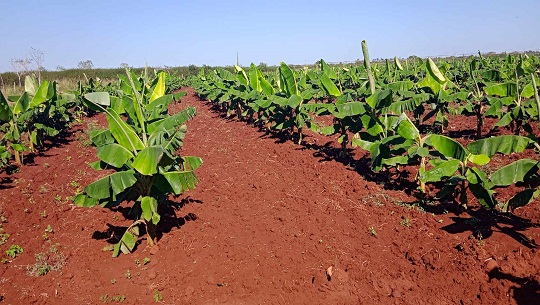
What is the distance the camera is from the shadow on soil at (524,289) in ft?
13.5

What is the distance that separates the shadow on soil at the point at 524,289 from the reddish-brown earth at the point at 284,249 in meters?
0.01

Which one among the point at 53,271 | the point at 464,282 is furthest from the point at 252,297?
the point at 53,271

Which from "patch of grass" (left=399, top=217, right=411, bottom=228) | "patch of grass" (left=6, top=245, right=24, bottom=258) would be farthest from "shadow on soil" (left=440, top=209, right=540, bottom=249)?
"patch of grass" (left=6, top=245, right=24, bottom=258)

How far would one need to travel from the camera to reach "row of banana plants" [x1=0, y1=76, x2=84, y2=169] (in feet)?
32.1

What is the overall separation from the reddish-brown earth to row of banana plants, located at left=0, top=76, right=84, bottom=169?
2137 millimetres

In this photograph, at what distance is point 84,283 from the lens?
5066 mm

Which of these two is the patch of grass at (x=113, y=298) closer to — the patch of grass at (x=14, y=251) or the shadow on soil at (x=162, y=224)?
the shadow on soil at (x=162, y=224)

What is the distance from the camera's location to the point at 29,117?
1040cm

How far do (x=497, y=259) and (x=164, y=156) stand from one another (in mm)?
4573

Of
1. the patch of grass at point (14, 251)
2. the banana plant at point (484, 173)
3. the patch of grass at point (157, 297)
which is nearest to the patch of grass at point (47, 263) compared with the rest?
the patch of grass at point (14, 251)

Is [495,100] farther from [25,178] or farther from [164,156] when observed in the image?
[25,178]

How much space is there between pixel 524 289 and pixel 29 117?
11788 millimetres

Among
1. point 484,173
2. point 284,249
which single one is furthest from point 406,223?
point 284,249

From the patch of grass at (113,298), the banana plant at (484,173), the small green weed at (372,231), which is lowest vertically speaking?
the patch of grass at (113,298)
